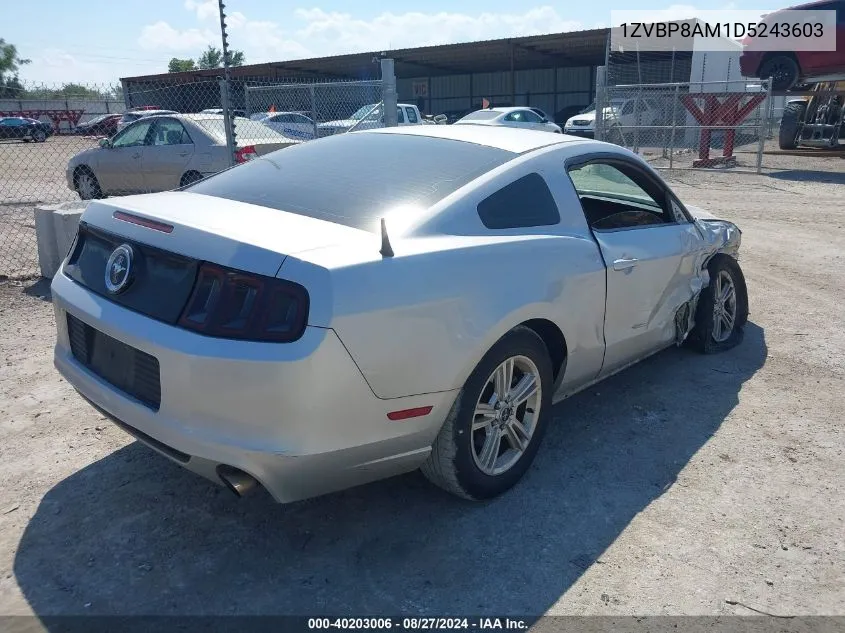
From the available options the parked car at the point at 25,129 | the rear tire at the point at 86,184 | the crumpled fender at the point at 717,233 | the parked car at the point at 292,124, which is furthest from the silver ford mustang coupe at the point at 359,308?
the parked car at the point at 25,129

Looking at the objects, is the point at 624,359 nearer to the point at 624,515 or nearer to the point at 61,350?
the point at 624,515

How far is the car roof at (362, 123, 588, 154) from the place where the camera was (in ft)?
11.6

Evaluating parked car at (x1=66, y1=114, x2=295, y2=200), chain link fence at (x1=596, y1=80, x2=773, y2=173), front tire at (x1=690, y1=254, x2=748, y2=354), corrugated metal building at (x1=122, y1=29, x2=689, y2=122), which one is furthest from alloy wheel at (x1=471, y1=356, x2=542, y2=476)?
corrugated metal building at (x1=122, y1=29, x2=689, y2=122)

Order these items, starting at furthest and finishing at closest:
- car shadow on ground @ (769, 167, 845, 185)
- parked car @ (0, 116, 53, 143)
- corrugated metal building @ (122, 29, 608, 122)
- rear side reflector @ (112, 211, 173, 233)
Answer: corrugated metal building @ (122, 29, 608, 122)
parked car @ (0, 116, 53, 143)
car shadow on ground @ (769, 167, 845, 185)
rear side reflector @ (112, 211, 173, 233)

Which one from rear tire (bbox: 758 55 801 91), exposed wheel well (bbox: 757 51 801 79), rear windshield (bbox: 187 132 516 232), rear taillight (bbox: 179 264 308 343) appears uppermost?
exposed wheel well (bbox: 757 51 801 79)

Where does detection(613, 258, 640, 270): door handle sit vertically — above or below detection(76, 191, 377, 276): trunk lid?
below

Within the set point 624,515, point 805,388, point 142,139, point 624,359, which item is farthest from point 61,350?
point 142,139

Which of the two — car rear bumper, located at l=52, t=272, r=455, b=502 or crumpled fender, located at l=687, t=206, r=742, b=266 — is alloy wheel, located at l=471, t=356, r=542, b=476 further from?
crumpled fender, located at l=687, t=206, r=742, b=266

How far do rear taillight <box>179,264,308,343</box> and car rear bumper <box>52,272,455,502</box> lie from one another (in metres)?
0.04

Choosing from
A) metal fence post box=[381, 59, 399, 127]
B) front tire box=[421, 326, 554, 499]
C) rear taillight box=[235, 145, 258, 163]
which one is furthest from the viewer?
rear taillight box=[235, 145, 258, 163]

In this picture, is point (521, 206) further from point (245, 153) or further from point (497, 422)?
point (245, 153)

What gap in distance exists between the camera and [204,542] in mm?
2854

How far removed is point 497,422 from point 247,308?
1258 mm

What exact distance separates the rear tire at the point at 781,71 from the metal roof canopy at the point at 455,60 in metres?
13.3
